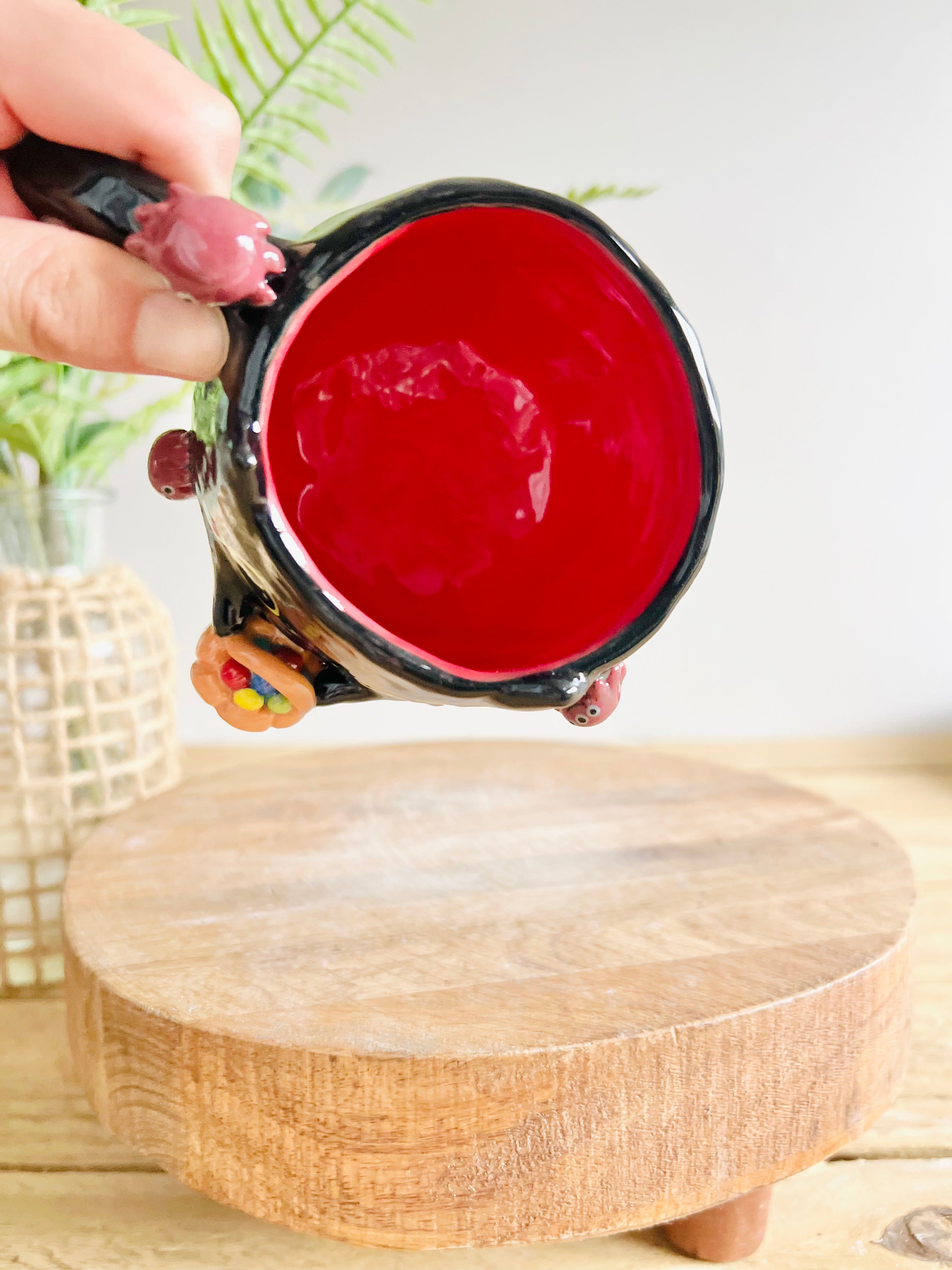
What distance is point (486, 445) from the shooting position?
17.7 inches

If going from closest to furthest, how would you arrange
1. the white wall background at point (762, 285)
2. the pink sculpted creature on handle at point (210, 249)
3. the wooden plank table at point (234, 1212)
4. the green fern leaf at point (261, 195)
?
the pink sculpted creature on handle at point (210, 249) → the wooden plank table at point (234, 1212) → the green fern leaf at point (261, 195) → the white wall background at point (762, 285)

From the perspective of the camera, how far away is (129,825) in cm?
61

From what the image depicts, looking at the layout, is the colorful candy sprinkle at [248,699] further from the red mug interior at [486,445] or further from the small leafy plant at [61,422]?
the small leafy plant at [61,422]

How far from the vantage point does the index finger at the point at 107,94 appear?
321mm

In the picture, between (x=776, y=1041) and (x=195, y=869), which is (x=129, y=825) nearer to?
(x=195, y=869)

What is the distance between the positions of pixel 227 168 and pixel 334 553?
150 millimetres

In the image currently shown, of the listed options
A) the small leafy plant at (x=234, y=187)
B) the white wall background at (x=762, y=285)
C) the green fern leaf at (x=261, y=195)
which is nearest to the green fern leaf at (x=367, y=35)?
the small leafy plant at (x=234, y=187)

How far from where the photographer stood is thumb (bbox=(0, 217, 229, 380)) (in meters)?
0.32

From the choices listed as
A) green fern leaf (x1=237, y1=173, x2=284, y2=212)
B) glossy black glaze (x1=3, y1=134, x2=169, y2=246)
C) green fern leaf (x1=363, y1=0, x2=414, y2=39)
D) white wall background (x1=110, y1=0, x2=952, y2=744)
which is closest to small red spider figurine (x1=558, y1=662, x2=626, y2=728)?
glossy black glaze (x1=3, y1=134, x2=169, y2=246)

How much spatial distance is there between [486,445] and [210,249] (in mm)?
177

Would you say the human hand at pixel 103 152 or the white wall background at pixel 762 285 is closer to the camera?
the human hand at pixel 103 152

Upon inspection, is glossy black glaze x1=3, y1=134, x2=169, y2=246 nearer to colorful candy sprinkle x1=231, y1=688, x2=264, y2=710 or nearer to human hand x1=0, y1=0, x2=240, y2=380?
human hand x1=0, y1=0, x2=240, y2=380

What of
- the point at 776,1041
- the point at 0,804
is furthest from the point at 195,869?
the point at 776,1041

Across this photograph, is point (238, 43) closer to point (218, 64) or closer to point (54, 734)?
point (218, 64)
